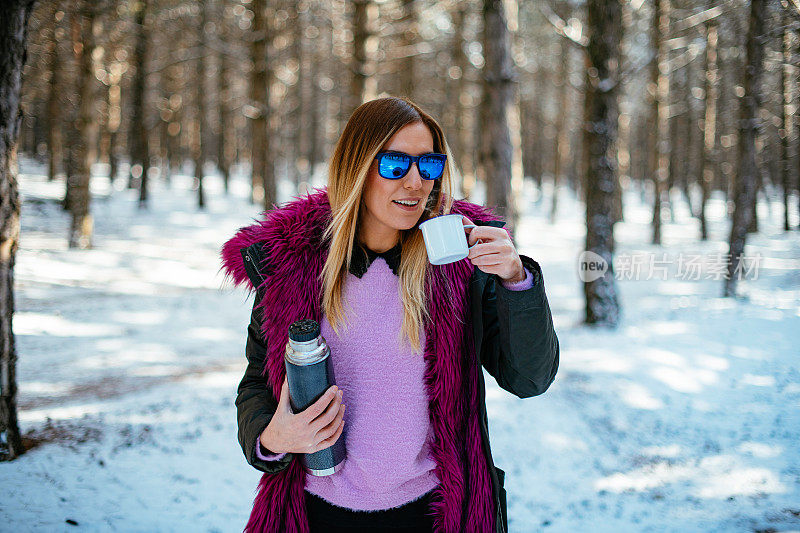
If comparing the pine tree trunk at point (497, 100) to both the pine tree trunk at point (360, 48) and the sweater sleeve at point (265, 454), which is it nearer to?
the pine tree trunk at point (360, 48)

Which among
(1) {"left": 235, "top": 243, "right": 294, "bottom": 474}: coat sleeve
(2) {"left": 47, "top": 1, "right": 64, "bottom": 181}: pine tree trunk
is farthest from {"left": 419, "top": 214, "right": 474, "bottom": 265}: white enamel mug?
(2) {"left": 47, "top": 1, "right": 64, "bottom": 181}: pine tree trunk

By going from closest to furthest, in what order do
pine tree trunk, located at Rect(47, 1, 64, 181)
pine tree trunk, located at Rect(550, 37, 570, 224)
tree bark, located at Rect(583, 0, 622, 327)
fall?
1. tree bark, located at Rect(583, 0, 622, 327)
2. pine tree trunk, located at Rect(47, 1, 64, 181)
3. pine tree trunk, located at Rect(550, 37, 570, 224)

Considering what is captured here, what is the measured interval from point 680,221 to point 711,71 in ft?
32.5

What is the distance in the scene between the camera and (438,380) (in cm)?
163

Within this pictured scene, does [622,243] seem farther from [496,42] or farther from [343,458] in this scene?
[343,458]

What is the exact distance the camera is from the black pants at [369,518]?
1575mm

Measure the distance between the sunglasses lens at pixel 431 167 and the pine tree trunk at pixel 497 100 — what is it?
17.8 ft

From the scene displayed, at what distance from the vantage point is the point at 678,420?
4.14 meters

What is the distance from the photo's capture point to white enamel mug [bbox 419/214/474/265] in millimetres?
1401

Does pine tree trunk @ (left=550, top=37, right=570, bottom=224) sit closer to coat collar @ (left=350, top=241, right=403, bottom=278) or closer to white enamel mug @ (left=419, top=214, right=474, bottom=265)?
coat collar @ (left=350, top=241, right=403, bottom=278)

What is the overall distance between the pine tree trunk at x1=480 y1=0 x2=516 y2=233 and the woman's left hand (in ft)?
18.5

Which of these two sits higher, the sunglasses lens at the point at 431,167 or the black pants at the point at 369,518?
the sunglasses lens at the point at 431,167

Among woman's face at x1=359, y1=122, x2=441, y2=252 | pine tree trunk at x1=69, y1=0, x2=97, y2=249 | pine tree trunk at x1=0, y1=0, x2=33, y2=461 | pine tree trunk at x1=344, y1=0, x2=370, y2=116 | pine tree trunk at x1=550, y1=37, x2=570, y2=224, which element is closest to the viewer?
woman's face at x1=359, y1=122, x2=441, y2=252

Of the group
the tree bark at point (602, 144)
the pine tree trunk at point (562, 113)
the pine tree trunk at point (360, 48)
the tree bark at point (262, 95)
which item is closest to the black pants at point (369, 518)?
the tree bark at point (602, 144)
